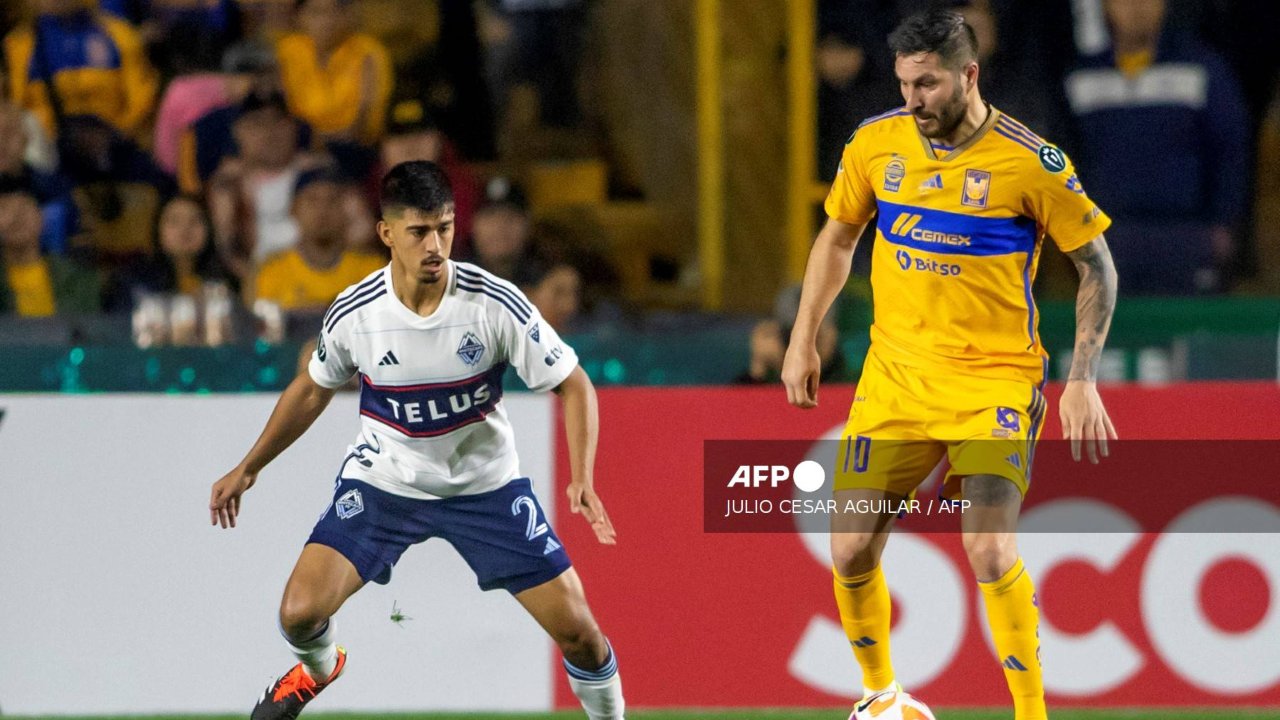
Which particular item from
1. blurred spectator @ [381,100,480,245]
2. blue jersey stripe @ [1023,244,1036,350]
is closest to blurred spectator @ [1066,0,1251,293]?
blurred spectator @ [381,100,480,245]

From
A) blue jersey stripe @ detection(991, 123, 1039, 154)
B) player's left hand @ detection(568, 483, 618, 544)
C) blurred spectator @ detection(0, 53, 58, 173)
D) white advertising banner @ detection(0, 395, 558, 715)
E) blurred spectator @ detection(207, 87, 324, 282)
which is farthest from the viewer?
blurred spectator @ detection(0, 53, 58, 173)

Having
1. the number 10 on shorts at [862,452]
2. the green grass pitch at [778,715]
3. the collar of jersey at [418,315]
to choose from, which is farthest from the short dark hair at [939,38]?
the green grass pitch at [778,715]

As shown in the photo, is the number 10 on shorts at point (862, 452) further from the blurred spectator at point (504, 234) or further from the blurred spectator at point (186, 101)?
the blurred spectator at point (186, 101)

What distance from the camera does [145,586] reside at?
6770 millimetres

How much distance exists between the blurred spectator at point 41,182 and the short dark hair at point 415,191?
12.7 ft

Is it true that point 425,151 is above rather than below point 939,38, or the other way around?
below

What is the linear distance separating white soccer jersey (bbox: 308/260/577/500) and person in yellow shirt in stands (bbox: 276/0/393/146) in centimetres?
362

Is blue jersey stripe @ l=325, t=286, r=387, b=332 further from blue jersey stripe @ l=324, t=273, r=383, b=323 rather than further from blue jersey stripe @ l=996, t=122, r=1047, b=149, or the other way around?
blue jersey stripe @ l=996, t=122, r=1047, b=149

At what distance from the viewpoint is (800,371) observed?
220 inches

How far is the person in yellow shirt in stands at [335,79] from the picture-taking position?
29.8 ft

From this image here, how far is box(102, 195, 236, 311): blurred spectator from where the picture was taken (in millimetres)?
8258

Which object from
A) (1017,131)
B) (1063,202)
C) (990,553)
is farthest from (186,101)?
(990,553)

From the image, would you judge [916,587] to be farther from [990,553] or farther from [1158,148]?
[1158,148]

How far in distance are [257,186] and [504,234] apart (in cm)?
128
